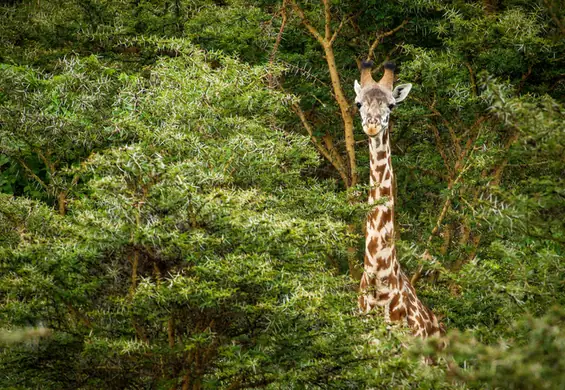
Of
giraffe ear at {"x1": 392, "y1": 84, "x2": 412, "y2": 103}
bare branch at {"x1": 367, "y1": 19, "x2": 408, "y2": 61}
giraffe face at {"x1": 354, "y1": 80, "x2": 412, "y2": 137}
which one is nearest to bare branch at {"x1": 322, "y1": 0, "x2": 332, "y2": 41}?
bare branch at {"x1": 367, "y1": 19, "x2": 408, "y2": 61}

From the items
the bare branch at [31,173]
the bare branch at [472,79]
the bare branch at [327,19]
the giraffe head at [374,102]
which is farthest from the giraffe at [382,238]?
the bare branch at [31,173]

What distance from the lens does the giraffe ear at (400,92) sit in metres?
10.8

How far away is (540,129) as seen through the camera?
21.6 ft

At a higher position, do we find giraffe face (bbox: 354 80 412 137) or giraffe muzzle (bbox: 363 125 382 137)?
giraffe face (bbox: 354 80 412 137)

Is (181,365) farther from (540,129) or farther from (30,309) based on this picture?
(540,129)

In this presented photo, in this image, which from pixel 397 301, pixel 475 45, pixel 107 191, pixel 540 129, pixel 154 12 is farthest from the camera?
pixel 154 12

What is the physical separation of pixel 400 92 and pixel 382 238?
2.00 m

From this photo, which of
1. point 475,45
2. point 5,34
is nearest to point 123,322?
point 475,45

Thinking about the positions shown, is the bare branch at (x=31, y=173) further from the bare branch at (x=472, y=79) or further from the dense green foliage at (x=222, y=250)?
the bare branch at (x=472, y=79)

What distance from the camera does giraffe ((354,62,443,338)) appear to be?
396 inches

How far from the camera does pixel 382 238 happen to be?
33.8ft

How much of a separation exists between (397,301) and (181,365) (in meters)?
2.95

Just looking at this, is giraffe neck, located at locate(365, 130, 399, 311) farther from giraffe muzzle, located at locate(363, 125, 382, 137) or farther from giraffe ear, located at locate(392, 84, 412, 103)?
giraffe ear, located at locate(392, 84, 412, 103)

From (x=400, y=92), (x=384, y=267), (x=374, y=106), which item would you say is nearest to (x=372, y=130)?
(x=374, y=106)
